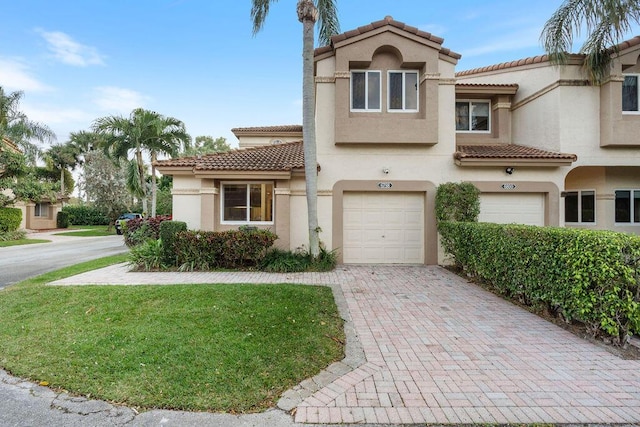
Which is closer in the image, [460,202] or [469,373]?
[469,373]

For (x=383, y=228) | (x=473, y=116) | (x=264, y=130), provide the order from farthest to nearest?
1. (x=264, y=130)
2. (x=473, y=116)
3. (x=383, y=228)

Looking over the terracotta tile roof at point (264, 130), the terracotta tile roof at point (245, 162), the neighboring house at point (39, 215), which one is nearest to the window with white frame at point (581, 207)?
the terracotta tile roof at point (245, 162)

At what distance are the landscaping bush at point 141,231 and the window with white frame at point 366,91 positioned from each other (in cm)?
1082

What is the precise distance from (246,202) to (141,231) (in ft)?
21.0

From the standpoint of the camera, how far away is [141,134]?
19016 millimetres

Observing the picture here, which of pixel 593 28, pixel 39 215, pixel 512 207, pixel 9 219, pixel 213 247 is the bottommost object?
pixel 213 247

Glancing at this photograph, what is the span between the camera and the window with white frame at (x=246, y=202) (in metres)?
11.7

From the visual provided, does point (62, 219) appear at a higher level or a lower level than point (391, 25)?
lower

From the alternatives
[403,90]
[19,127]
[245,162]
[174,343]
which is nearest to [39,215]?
[19,127]

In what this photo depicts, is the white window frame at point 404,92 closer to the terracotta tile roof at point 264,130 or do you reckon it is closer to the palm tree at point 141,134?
the terracotta tile roof at point 264,130

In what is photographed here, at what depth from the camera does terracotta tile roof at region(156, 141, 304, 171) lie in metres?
10.9

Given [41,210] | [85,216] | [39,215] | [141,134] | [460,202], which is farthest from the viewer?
[85,216]

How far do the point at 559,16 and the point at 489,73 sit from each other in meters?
3.86

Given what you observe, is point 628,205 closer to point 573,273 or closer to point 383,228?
point 383,228
